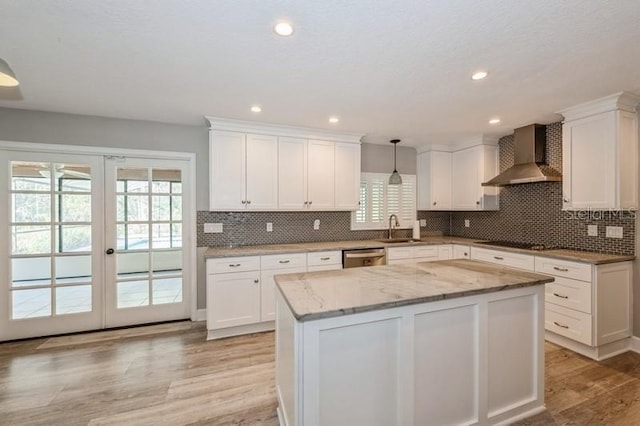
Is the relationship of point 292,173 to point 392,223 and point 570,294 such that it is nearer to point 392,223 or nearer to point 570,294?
point 392,223

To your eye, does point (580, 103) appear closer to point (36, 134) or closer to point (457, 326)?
point (457, 326)

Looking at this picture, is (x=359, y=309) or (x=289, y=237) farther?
(x=289, y=237)

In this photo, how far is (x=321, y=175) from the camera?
3744 mm

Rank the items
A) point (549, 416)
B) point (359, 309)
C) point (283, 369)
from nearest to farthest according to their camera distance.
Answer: point (359, 309) → point (283, 369) → point (549, 416)

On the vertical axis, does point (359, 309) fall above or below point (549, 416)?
above

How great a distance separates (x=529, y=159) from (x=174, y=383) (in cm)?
441

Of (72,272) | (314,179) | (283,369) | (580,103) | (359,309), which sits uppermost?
(580,103)

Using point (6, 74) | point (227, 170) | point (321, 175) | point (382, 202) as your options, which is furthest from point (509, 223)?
point (6, 74)

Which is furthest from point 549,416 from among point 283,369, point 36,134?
point 36,134

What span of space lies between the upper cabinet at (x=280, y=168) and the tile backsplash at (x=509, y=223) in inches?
13.6

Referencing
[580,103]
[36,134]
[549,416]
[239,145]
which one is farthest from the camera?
[239,145]

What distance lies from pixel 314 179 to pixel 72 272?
2951 mm

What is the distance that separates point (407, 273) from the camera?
201 centimetres

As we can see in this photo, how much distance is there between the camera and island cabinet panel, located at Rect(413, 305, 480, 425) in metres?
1.54
